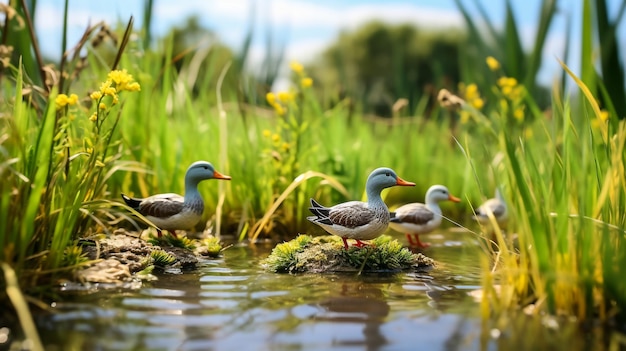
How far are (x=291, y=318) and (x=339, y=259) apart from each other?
163cm

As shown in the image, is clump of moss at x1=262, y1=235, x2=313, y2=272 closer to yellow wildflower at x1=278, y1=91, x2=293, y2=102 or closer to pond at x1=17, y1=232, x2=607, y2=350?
pond at x1=17, y1=232, x2=607, y2=350

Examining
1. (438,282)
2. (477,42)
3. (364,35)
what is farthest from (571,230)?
(364,35)

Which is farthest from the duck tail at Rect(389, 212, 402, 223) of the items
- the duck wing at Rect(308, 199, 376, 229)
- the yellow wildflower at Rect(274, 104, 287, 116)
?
the yellow wildflower at Rect(274, 104, 287, 116)

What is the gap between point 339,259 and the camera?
5578mm

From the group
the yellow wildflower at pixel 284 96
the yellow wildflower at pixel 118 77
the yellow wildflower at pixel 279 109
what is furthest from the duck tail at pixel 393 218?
the yellow wildflower at pixel 118 77

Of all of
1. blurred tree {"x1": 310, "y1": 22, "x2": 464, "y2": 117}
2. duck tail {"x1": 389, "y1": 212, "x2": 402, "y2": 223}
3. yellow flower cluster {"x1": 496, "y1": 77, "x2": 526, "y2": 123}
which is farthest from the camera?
blurred tree {"x1": 310, "y1": 22, "x2": 464, "y2": 117}

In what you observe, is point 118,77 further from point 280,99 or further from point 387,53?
point 387,53

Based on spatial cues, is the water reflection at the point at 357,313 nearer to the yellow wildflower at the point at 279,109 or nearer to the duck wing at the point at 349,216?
the duck wing at the point at 349,216

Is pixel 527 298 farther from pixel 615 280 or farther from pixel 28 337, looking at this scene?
pixel 28 337

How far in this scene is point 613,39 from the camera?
8.99m

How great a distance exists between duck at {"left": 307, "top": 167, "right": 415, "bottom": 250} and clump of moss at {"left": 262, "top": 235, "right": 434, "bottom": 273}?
0.41 feet

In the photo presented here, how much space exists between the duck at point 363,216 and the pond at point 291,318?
1.47 feet

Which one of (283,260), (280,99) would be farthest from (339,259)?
(280,99)

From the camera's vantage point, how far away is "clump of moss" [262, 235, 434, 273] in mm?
5449
